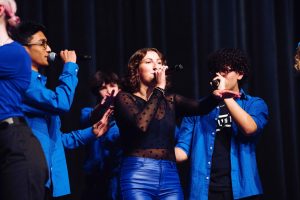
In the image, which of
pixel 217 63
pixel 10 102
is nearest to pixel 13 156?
pixel 10 102

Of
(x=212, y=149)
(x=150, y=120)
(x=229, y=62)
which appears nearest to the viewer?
(x=150, y=120)

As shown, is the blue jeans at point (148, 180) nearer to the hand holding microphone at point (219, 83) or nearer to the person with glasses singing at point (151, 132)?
the person with glasses singing at point (151, 132)

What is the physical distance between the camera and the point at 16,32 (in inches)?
86.0

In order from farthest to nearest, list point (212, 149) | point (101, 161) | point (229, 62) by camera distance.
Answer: point (101, 161) < point (229, 62) < point (212, 149)

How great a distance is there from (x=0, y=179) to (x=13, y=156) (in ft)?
0.27

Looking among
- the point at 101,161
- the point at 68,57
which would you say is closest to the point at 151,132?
the point at 68,57

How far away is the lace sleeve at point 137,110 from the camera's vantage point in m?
2.21

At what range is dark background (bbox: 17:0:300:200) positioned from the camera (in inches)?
122

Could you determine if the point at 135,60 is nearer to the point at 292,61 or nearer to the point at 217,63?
the point at 217,63

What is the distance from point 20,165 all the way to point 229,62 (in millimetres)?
1316

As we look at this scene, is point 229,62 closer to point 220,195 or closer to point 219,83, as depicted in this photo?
point 219,83

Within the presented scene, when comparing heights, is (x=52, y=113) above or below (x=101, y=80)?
below

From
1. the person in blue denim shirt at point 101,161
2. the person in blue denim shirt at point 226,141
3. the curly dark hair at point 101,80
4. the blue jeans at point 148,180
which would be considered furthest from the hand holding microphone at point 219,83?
the curly dark hair at point 101,80

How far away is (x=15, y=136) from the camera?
5.51 ft
